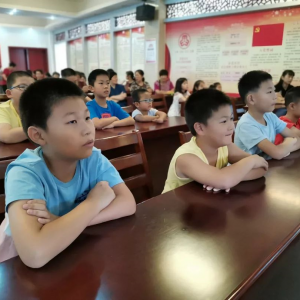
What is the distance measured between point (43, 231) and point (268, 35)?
209 inches

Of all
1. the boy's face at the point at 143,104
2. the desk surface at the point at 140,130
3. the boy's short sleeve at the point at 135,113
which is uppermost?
the boy's face at the point at 143,104

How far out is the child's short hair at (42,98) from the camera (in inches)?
33.9

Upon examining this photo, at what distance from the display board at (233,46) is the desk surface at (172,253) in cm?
459

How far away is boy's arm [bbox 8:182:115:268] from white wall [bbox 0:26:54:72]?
11.6m

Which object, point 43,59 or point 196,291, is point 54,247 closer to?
point 196,291

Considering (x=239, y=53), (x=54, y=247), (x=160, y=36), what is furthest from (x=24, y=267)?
(x=160, y=36)

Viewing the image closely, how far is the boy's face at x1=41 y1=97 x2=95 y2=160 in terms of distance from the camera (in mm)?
855

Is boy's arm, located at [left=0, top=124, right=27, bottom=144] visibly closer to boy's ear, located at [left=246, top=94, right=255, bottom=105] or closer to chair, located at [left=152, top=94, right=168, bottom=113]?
boy's ear, located at [left=246, top=94, right=255, bottom=105]

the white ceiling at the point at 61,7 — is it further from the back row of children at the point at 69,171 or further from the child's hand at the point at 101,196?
the child's hand at the point at 101,196

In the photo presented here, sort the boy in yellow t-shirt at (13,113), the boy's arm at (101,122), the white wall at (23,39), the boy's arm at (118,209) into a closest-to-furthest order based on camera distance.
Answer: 1. the boy's arm at (118,209)
2. the boy in yellow t-shirt at (13,113)
3. the boy's arm at (101,122)
4. the white wall at (23,39)

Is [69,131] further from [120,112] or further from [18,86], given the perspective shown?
[120,112]

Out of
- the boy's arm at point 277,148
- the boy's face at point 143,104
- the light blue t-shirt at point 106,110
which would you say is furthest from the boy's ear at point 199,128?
the boy's face at point 143,104

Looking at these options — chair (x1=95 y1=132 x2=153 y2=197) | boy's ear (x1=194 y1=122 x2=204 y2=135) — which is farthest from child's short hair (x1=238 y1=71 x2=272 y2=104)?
chair (x1=95 y1=132 x2=153 y2=197)

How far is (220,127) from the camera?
126 centimetres
